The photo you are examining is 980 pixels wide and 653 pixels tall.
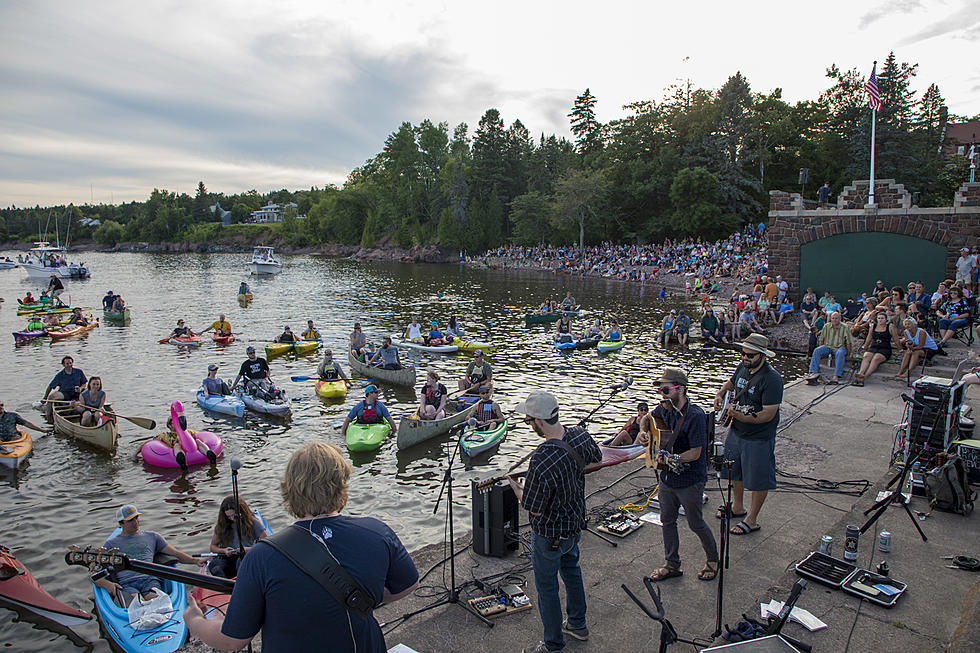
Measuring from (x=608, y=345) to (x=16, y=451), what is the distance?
18.6m

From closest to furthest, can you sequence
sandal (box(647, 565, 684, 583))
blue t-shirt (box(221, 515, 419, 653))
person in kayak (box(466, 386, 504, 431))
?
blue t-shirt (box(221, 515, 419, 653)) < sandal (box(647, 565, 684, 583)) < person in kayak (box(466, 386, 504, 431))

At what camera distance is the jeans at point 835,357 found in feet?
52.3

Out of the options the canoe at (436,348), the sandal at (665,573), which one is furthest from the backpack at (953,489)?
the canoe at (436,348)

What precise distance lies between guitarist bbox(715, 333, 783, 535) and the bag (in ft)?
22.9

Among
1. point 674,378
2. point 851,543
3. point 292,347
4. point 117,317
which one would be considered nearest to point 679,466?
point 674,378

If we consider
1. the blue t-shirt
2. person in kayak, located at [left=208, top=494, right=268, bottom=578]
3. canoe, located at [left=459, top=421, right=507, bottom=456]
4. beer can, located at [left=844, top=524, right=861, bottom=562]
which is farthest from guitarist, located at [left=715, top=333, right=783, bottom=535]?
canoe, located at [left=459, top=421, right=507, bottom=456]

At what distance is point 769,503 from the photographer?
7.96 meters

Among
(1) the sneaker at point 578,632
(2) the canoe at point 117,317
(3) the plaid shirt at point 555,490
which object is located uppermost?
A: (3) the plaid shirt at point 555,490

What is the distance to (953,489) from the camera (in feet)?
23.1

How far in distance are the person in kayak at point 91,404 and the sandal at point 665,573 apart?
13058 mm

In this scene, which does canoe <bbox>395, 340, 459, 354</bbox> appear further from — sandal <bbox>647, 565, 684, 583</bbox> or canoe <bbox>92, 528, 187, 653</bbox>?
sandal <bbox>647, 565, 684, 583</bbox>

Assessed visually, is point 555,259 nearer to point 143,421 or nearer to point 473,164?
point 473,164

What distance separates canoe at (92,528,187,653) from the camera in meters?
6.55

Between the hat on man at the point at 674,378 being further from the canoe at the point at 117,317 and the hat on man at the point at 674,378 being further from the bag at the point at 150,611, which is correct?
the canoe at the point at 117,317
